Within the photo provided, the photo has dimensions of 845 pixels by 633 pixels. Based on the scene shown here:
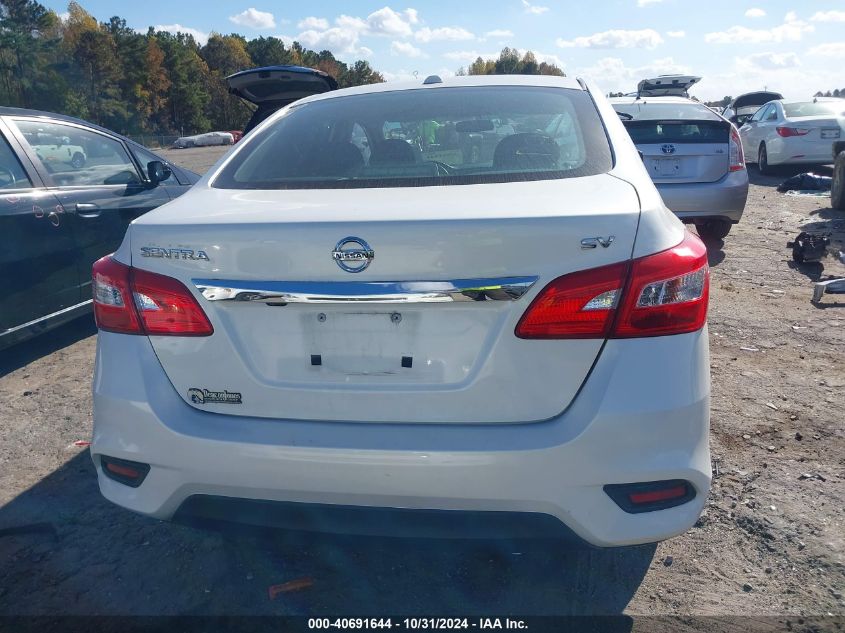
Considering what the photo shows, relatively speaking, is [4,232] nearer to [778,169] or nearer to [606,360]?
[606,360]

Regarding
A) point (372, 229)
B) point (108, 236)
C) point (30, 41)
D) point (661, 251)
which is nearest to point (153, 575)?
point (372, 229)

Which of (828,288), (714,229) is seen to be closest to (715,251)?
(714,229)

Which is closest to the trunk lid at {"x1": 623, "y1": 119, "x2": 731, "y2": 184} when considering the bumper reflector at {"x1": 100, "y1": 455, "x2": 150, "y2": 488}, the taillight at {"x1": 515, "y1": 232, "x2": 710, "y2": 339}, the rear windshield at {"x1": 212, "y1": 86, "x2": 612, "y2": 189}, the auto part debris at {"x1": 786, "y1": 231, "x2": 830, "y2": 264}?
the auto part debris at {"x1": 786, "y1": 231, "x2": 830, "y2": 264}

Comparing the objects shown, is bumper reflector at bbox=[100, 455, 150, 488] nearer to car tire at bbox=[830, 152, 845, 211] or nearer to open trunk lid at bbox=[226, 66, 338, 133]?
open trunk lid at bbox=[226, 66, 338, 133]

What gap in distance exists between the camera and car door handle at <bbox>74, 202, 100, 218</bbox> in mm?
4820

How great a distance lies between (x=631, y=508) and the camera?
197cm

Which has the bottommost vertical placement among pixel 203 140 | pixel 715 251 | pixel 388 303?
pixel 203 140

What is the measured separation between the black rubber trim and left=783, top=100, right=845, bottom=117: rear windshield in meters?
14.7

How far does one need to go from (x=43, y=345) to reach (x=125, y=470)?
3.49 m

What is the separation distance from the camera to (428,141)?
9.22 feet

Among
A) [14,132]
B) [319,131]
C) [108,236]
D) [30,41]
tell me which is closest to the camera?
[319,131]

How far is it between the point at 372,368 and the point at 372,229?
1.27 ft

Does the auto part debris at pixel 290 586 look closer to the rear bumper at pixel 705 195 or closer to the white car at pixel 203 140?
the rear bumper at pixel 705 195

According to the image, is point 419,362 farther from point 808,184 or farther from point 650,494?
point 808,184
